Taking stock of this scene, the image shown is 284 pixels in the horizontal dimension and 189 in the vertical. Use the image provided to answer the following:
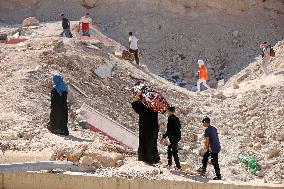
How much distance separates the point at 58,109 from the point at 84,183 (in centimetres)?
346

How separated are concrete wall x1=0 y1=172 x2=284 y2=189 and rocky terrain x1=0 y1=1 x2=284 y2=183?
20cm

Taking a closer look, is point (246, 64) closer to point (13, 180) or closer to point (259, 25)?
point (259, 25)

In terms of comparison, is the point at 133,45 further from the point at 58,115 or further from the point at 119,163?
the point at 119,163

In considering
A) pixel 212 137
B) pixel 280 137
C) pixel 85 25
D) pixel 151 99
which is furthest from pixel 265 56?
pixel 151 99

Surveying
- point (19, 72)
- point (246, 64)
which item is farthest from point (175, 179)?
point (246, 64)

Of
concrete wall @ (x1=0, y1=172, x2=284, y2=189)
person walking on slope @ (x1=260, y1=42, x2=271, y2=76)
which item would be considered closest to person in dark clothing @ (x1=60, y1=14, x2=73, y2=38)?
person walking on slope @ (x1=260, y1=42, x2=271, y2=76)

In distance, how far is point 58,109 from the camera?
1111 centimetres

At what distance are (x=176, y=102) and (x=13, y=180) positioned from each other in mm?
9038

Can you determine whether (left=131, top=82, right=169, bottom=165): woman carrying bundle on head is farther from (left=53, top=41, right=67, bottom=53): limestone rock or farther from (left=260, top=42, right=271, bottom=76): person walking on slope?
(left=260, top=42, right=271, bottom=76): person walking on slope

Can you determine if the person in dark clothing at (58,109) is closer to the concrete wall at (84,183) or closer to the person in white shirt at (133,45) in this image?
the concrete wall at (84,183)

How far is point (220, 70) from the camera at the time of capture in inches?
827

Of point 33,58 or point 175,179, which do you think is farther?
point 33,58

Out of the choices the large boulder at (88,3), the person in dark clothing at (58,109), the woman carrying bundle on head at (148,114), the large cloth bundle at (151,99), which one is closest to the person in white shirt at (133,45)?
the large boulder at (88,3)

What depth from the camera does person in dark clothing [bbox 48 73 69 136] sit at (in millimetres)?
11039
